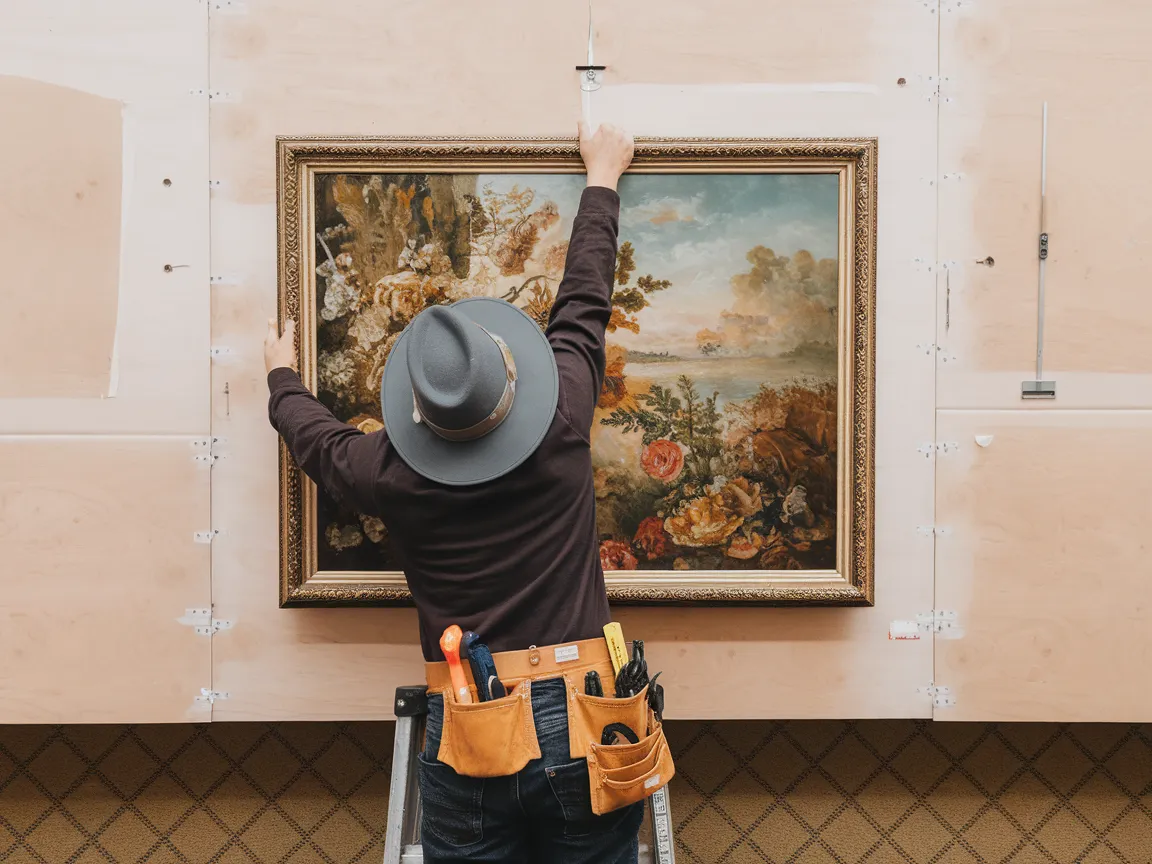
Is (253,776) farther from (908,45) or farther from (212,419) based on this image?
(908,45)

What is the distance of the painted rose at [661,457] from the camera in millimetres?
1947

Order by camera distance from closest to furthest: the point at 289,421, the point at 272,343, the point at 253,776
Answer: the point at 289,421 → the point at 272,343 → the point at 253,776

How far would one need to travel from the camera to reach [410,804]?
5.88 ft

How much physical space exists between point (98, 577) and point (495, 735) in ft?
4.14

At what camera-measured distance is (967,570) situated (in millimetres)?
1990

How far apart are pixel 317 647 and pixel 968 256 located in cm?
202

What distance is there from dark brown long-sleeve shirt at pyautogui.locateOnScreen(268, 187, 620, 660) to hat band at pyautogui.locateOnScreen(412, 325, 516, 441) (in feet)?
0.31

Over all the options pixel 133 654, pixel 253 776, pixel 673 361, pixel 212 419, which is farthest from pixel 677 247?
pixel 253 776

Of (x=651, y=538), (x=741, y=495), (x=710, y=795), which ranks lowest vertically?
(x=710, y=795)

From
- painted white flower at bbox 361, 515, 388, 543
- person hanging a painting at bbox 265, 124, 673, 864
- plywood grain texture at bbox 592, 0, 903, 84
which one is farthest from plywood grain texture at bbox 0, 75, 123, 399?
plywood grain texture at bbox 592, 0, 903, 84

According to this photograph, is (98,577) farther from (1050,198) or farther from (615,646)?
(1050,198)

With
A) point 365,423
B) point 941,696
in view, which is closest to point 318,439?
A: point 365,423

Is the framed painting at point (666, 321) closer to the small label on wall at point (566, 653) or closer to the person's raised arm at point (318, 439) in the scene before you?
the person's raised arm at point (318, 439)

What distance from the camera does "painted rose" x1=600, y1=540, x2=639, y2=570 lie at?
196 centimetres
